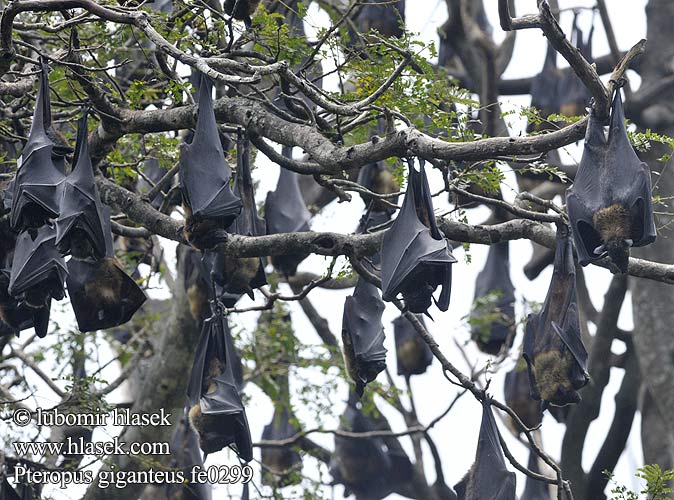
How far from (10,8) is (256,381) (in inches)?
260

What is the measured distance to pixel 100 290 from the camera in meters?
7.64

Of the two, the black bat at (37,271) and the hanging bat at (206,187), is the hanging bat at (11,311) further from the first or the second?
the hanging bat at (206,187)

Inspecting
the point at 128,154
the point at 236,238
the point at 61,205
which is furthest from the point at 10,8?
the point at 128,154

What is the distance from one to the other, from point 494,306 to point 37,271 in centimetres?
733

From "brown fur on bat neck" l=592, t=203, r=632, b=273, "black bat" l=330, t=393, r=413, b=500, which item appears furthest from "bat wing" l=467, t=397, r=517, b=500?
"black bat" l=330, t=393, r=413, b=500

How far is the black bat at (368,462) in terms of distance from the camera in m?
13.3

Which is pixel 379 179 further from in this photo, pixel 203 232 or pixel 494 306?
pixel 203 232

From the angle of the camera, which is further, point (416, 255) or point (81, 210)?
point (81, 210)

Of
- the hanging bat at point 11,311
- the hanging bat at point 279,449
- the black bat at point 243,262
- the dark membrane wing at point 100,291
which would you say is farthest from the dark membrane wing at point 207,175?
the hanging bat at point 279,449

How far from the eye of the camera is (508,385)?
14.4 m

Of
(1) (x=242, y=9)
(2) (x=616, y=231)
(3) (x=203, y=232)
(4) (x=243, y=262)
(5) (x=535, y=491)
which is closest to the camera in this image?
(2) (x=616, y=231)

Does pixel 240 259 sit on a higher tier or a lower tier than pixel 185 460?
higher

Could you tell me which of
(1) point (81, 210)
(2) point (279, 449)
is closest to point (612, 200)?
(1) point (81, 210)

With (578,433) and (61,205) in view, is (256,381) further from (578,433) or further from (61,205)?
(61,205)
